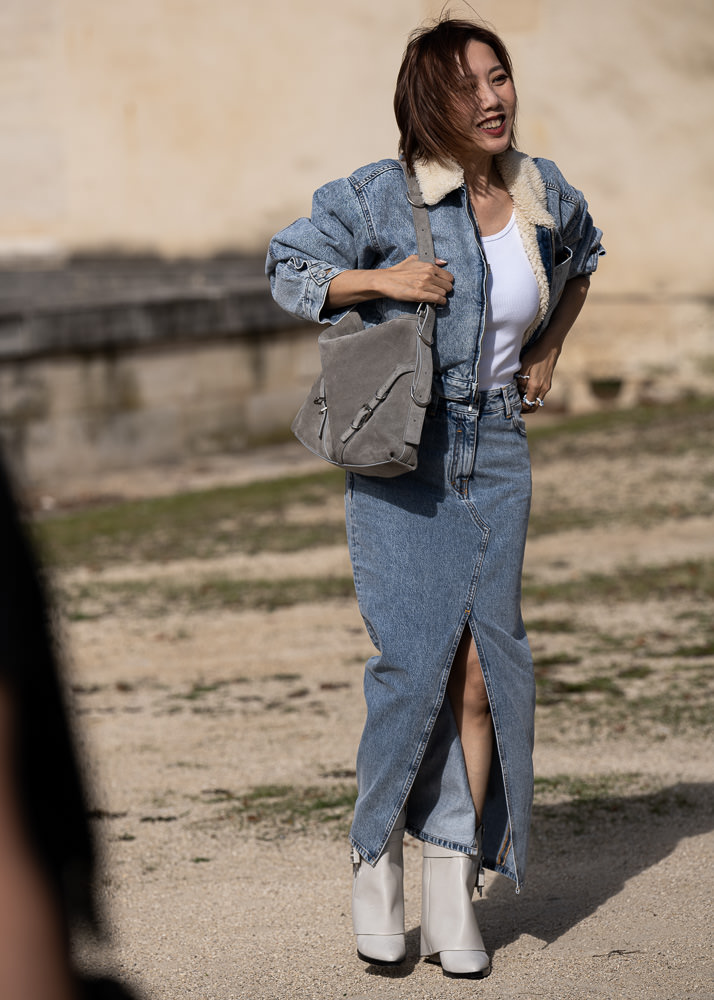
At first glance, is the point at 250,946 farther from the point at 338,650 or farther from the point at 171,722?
the point at 338,650

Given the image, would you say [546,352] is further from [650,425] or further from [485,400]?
[650,425]

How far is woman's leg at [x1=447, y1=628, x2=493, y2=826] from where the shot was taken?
286 cm

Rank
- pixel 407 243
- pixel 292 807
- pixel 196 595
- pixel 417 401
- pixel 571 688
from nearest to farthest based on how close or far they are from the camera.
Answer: pixel 417 401 → pixel 407 243 → pixel 292 807 → pixel 571 688 → pixel 196 595

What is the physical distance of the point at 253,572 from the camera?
7.62 meters

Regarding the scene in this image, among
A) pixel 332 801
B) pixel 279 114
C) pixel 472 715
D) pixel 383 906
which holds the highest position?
pixel 279 114

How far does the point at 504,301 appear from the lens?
2.86 metres

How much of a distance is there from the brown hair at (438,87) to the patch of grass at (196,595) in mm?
4195

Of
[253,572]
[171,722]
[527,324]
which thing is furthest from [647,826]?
[253,572]

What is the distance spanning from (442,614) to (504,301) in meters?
0.67

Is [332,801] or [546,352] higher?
[546,352]

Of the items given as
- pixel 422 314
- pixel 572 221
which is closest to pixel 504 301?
pixel 422 314

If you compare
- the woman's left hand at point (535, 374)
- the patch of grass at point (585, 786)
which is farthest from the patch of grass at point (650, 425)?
the woman's left hand at point (535, 374)

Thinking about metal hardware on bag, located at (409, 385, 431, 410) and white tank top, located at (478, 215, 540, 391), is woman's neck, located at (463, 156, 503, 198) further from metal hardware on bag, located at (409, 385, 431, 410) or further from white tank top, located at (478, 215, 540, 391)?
metal hardware on bag, located at (409, 385, 431, 410)

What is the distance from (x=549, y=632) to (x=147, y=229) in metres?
10.7
